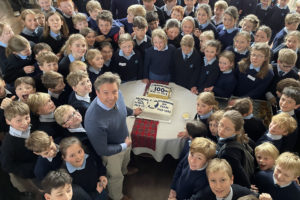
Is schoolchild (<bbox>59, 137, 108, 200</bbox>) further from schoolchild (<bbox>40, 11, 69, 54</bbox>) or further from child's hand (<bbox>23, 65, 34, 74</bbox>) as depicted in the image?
schoolchild (<bbox>40, 11, 69, 54</bbox>)

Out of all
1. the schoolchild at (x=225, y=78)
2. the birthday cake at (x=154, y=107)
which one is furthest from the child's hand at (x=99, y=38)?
the schoolchild at (x=225, y=78)

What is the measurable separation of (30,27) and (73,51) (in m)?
1.22

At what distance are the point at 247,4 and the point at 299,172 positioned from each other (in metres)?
5.19

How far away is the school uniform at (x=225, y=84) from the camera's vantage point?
3895 mm

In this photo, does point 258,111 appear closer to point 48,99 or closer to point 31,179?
point 48,99

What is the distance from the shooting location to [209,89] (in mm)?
4012

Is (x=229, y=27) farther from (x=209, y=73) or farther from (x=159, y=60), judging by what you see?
(x=159, y=60)

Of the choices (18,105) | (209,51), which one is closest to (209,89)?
(209,51)

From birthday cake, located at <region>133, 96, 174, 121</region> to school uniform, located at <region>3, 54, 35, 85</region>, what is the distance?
5.91 feet

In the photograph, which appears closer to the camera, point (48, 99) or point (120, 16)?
point (48, 99)

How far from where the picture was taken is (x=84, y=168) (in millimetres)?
2627

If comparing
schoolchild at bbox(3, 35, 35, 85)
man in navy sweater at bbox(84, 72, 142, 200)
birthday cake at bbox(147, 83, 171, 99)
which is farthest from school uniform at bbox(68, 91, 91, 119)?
schoolchild at bbox(3, 35, 35, 85)

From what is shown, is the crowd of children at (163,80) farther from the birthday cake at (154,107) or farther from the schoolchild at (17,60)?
the birthday cake at (154,107)

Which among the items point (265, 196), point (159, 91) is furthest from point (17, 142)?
point (265, 196)
